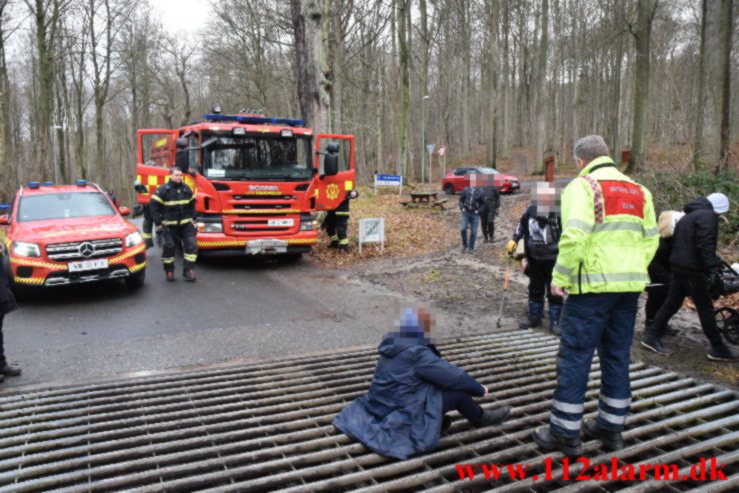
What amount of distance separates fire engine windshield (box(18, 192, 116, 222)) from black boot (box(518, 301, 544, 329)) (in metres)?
6.87

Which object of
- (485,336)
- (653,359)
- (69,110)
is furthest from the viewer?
(69,110)

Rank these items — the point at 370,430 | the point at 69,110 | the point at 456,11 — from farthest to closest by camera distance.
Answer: the point at 69,110, the point at 456,11, the point at 370,430

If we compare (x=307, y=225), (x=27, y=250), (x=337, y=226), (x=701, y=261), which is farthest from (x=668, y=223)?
(x=27, y=250)

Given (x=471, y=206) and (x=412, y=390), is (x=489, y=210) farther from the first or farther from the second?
(x=412, y=390)

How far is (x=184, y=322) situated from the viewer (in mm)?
7113

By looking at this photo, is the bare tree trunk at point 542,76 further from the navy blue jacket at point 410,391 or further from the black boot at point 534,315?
the navy blue jacket at point 410,391

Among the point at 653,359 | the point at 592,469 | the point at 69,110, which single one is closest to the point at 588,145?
the point at 592,469

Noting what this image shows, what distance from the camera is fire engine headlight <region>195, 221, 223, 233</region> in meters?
9.91

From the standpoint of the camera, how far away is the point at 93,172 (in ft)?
178

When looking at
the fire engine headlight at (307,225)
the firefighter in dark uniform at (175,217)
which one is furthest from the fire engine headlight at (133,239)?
the fire engine headlight at (307,225)

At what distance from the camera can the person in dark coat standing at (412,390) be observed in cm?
338

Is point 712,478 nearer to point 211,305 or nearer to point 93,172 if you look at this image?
point 211,305

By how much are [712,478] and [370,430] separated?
2.14m

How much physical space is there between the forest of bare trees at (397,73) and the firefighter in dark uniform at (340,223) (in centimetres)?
264
